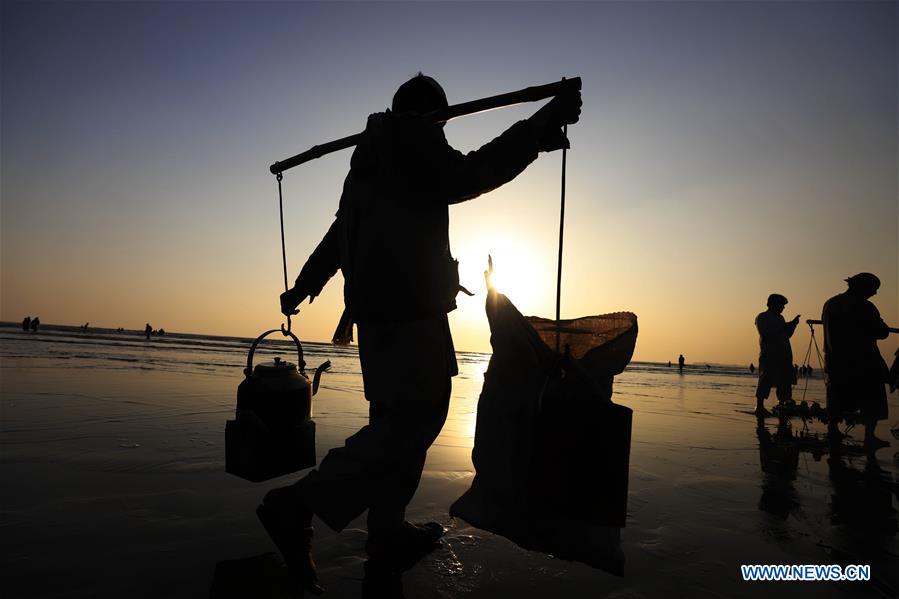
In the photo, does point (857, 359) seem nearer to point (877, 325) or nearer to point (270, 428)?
point (877, 325)

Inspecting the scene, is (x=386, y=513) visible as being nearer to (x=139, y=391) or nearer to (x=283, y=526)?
(x=283, y=526)

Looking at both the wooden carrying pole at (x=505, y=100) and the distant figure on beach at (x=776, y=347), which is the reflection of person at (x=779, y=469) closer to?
the distant figure on beach at (x=776, y=347)

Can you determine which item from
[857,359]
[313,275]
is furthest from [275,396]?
[857,359]

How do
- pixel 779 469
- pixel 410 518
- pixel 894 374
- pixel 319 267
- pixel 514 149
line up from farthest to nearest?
1. pixel 894 374
2. pixel 779 469
3. pixel 410 518
4. pixel 319 267
5. pixel 514 149

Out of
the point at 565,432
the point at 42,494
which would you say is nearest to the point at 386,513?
the point at 565,432

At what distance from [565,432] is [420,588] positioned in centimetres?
85

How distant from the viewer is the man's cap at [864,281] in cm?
600

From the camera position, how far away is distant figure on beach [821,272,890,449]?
19.2ft

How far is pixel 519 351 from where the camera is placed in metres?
1.90

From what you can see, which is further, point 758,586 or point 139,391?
point 139,391

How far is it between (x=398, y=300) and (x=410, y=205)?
16.2 inches

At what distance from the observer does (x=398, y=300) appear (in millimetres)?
1919

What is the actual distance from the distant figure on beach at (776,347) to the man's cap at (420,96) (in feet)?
27.3

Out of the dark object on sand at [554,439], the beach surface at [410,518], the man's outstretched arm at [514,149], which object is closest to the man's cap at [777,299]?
the beach surface at [410,518]
